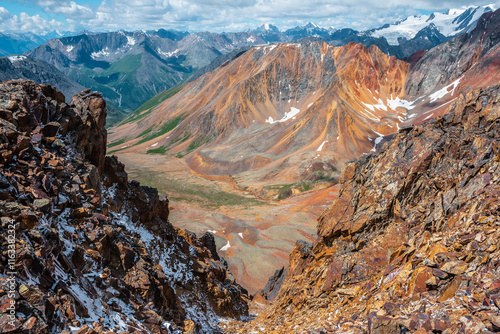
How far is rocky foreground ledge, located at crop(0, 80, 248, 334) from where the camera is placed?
35.6 feet

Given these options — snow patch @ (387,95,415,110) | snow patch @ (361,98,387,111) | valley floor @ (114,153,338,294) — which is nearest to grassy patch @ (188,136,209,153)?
valley floor @ (114,153,338,294)

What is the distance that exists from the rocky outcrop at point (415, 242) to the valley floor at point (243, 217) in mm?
20683

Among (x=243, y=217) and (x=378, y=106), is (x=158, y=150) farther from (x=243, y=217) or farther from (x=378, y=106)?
(x=378, y=106)

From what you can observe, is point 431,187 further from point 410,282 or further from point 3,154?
point 3,154

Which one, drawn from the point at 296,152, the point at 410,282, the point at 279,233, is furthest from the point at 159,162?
the point at 410,282

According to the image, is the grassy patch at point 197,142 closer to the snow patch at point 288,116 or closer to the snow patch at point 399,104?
the snow patch at point 288,116

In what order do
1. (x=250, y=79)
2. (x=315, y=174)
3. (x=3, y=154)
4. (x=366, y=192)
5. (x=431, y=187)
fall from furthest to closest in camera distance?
(x=250, y=79) < (x=315, y=174) < (x=366, y=192) < (x=431, y=187) < (x=3, y=154)

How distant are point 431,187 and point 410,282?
1015 cm

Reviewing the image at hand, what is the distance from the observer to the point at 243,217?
234 feet

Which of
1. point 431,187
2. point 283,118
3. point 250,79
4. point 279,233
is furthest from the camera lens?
point 250,79

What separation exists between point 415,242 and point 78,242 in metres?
18.1

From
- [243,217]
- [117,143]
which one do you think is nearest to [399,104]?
[243,217]

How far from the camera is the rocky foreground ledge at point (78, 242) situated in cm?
1085

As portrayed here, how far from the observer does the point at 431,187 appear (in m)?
19.8
